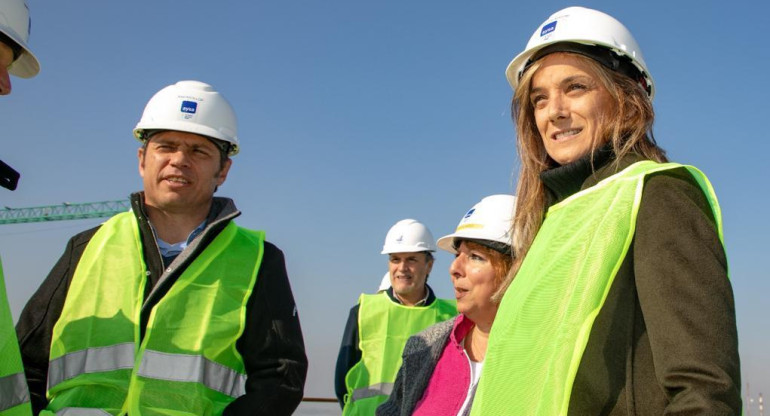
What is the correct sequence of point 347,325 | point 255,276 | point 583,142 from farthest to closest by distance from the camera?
point 347,325 → point 255,276 → point 583,142

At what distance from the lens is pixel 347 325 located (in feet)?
26.1

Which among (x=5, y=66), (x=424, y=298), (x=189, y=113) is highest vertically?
(x=189, y=113)

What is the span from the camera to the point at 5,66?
298 centimetres

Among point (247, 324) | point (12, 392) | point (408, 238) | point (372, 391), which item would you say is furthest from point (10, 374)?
point (408, 238)

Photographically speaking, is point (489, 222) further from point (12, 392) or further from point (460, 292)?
point (12, 392)

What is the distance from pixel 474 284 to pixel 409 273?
4.19m

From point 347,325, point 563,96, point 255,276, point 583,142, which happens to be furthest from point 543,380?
point 347,325

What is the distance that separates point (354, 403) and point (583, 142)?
5.42 m

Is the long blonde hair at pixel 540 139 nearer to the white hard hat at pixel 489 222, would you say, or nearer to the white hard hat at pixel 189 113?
the white hard hat at pixel 489 222

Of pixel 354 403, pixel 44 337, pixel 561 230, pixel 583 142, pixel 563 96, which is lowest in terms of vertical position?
pixel 354 403

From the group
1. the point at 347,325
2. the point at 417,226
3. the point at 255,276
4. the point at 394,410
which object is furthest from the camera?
the point at 417,226

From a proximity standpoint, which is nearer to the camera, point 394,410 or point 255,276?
point 255,276

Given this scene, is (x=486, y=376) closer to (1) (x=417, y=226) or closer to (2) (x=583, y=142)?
(2) (x=583, y=142)

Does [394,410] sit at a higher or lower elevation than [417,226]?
lower
